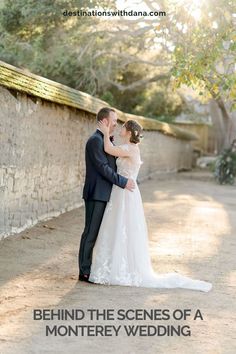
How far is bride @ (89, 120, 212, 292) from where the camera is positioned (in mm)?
7078

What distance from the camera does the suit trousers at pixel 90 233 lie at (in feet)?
23.4

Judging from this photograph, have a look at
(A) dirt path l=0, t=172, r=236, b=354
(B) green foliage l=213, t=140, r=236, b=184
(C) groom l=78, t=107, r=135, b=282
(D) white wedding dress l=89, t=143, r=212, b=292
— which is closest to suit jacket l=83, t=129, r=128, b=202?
(C) groom l=78, t=107, r=135, b=282

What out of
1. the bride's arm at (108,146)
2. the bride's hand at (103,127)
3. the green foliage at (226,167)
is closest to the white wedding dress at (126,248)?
the bride's arm at (108,146)

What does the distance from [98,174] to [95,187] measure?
145mm

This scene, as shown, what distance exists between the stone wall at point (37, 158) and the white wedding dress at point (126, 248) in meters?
2.39

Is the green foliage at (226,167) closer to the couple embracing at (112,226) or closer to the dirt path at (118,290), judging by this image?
the dirt path at (118,290)

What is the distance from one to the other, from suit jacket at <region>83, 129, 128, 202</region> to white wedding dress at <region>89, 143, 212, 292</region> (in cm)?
17

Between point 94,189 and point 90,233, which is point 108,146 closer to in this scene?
point 94,189

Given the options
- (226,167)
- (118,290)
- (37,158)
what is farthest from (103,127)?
(226,167)

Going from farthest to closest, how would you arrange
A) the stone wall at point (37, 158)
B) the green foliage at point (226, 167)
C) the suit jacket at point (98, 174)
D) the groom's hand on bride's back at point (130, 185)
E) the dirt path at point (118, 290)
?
the green foliage at point (226, 167)
the stone wall at point (37, 158)
the groom's hand on bride's back at point (130, 185)
the suit jacket at point (98, 174)
the dirt path at point (118, 290)

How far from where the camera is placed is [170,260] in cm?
862

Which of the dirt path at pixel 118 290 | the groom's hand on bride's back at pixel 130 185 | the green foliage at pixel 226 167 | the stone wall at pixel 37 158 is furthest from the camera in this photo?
the green foliage at pixel 226 167

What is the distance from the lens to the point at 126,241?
23.5ft

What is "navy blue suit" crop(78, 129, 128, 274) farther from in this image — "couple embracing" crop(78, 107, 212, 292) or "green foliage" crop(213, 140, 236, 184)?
"green foliage" crop(213, 140, 236, 184)
